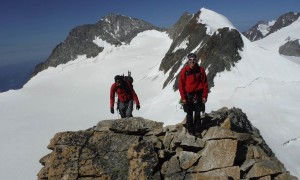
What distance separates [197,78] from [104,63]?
76.9 meters

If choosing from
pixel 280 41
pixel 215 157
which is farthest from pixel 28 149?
pixel 280 41

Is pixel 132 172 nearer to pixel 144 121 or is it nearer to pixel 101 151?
pixel 101 151

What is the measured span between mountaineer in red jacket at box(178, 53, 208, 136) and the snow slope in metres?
8.76

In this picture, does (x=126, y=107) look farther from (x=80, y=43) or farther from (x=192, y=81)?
(x=80, y=43)

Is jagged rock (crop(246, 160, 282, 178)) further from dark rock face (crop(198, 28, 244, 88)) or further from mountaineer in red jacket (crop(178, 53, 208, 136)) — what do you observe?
dark rock face (crop(198, 28, 244, 88))

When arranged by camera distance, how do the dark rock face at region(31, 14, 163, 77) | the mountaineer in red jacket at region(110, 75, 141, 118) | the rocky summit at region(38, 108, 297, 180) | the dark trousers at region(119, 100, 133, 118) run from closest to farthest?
Result: the rocky summit at region(38, 108, 297, 180) < the mountaineer in red jacket at region(110, 75, 141, 118) < the dark trousers at region(119, 100, 133, 118) < the dark rock face at region(31, 14, 163, 77)

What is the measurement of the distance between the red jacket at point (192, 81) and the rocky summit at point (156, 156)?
1.45m

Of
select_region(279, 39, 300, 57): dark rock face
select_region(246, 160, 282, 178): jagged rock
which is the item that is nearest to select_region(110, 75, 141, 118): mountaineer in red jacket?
select_region(246, 160, 282, 178): jagged rock

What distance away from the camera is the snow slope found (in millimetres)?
25406

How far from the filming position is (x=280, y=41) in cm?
9231

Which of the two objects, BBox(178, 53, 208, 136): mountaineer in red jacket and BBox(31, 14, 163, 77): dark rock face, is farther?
BBox(31, 14, 163, 77): dark rock face

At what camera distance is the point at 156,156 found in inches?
441

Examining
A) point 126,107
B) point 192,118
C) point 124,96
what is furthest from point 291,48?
point 192,118

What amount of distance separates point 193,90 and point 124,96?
382cm
